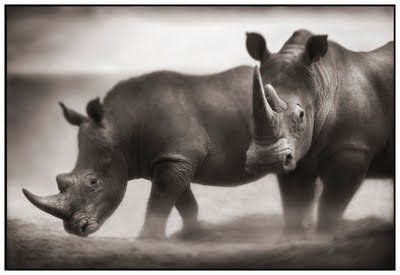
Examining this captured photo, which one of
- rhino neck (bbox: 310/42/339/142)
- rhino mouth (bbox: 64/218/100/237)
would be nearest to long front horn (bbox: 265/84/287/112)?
rhino neck (bbox: 310/42/339/142)

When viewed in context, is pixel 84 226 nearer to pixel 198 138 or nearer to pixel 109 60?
pixel 198 138

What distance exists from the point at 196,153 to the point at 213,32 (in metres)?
0.60

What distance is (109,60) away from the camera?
3596 millimetres

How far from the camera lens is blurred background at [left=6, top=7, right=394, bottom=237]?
3.57 m

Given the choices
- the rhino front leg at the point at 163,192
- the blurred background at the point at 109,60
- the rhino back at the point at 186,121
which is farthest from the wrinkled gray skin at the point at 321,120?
the rhino front leg at the point at 163,192

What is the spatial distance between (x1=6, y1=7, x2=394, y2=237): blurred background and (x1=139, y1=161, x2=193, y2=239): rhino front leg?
0.82 ft

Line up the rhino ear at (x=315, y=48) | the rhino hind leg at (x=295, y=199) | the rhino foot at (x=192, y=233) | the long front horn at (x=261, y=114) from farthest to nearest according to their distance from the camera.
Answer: the rhino hind leg at (x=295, y=199) → the rhino foot at (x=192, y=233) → the rhino ear at (x=315, y=48) → the long front horn at (x=261, y=114)

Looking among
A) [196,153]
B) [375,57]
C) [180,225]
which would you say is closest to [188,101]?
[196,153]

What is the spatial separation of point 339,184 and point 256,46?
64cm

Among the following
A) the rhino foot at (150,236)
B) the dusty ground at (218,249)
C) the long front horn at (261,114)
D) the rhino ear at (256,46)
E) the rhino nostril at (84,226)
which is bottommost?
the dusty ground at (218,249)

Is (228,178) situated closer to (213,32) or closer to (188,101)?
(188,101)

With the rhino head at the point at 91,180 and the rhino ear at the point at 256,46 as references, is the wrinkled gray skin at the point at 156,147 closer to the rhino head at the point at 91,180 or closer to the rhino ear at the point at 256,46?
the rhino head at the point at 91,180

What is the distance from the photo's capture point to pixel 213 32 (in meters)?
3.64

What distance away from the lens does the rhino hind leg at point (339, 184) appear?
3.38 metres
